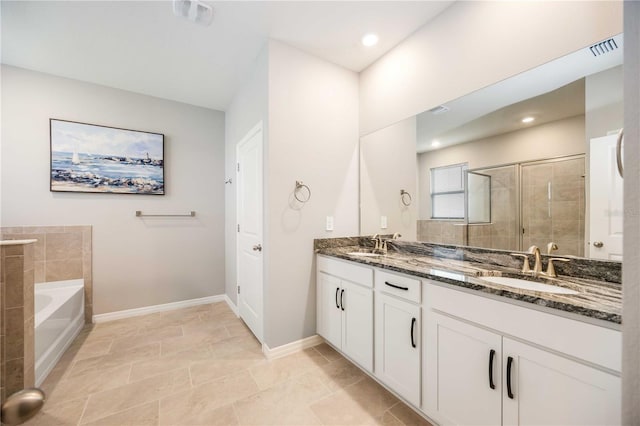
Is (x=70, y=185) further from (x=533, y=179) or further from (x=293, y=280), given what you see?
(x=533, y=179)

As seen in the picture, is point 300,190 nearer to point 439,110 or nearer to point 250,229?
point 250,229

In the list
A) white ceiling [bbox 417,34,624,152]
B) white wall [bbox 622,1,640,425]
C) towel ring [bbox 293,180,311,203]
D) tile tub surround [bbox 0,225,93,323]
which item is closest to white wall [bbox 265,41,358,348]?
towel ring [bbox 293,180,311,203]

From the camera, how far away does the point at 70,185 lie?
2.70 metres

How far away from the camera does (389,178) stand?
7.99 feet

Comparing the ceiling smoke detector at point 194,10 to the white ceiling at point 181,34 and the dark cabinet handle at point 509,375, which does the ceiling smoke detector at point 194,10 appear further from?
the dark cabinet handle at point 509,375

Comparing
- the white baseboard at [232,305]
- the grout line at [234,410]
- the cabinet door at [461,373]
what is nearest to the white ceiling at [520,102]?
the cabinet door at [461,373]

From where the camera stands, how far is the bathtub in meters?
1.83

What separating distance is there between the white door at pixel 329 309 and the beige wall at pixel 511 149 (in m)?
0.98

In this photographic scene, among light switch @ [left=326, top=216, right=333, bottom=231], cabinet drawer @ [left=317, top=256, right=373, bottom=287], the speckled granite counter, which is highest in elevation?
light switch @ [left=326, top=216, right=333, bottom=231]

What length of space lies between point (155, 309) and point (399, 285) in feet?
10.2

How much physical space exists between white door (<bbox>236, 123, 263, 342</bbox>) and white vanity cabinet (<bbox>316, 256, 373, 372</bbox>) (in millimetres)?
578

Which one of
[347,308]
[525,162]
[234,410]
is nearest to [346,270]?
[347,308]

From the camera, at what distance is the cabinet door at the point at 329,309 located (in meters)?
2.05

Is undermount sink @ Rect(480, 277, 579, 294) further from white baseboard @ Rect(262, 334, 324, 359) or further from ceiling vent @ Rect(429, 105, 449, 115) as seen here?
white baseboard @ Rect(262, 334, 324, 359)
